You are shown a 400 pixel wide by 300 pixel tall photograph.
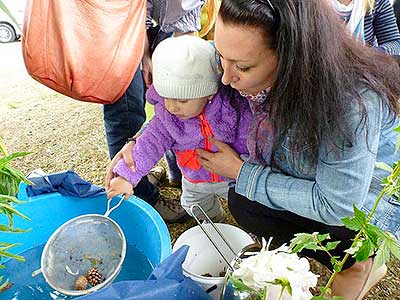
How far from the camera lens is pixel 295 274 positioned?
426 millimetres

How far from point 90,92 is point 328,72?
0.57m

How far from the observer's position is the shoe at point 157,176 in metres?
1.65

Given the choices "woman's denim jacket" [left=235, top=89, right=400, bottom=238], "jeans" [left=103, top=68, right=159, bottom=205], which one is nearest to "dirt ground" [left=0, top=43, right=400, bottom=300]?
"jeans" [left=103, top=68, right=159, bottom=205]

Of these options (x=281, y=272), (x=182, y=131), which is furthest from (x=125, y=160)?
(x=281, y=272)

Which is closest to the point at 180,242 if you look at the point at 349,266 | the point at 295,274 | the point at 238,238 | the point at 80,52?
the point at 238,238

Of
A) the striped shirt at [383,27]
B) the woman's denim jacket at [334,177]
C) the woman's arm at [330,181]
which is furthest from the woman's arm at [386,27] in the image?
the woman's arm at [330,181]

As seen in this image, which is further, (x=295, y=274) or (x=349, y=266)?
(x=349, y=266)

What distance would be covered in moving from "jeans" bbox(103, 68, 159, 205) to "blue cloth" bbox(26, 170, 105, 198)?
0.22 m

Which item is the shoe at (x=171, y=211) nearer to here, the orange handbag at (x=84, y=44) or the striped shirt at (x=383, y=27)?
the orange handbag at (x=84, y=44)

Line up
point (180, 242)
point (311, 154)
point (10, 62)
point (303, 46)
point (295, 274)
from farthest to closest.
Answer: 1. point (10, 62)
2. point (180, 242)
3. point (311, 154)
4. point (303, 46)
5. point (295, 274)

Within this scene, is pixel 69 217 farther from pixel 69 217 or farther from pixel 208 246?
pixel 208 246

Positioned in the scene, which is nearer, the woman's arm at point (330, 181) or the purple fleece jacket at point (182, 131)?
the woman's arm at point (330, 181)

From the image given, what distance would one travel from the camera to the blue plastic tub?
1.10m

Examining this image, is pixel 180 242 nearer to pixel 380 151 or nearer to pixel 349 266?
pixel 349 266
